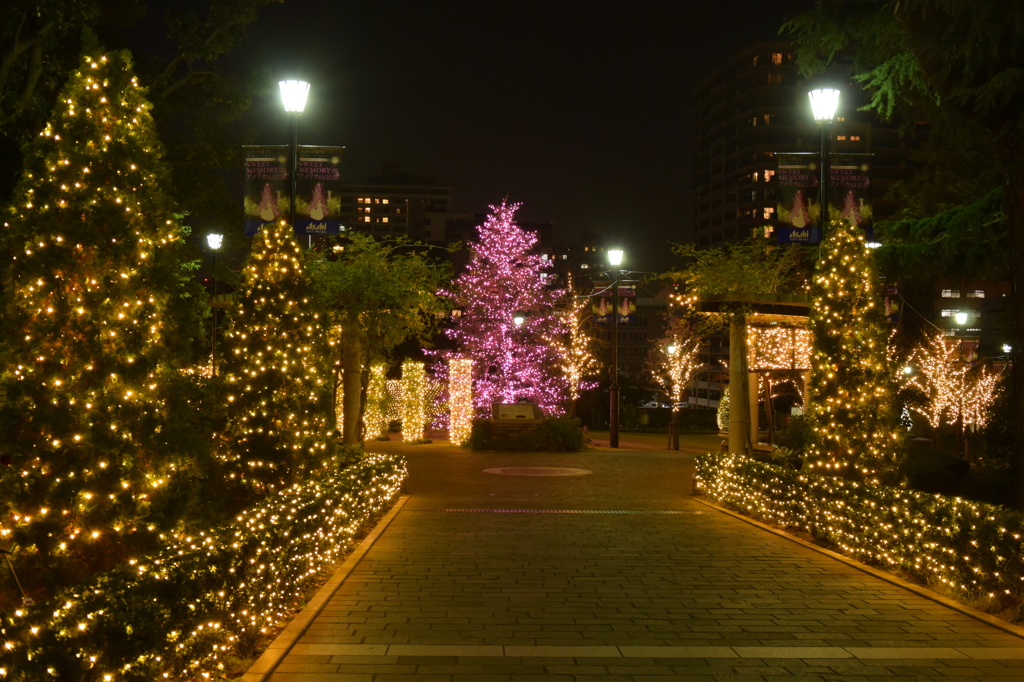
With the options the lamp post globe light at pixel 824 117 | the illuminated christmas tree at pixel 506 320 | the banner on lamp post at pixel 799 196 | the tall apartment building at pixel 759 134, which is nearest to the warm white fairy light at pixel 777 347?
the banner on lamp post at pixel 799 196

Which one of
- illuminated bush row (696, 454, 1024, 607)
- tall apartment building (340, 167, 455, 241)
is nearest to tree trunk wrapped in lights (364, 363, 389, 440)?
illuminated bush row (696, 454, 1024, 607)

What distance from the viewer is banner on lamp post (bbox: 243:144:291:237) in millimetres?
11992

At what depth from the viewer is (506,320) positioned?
125 feet

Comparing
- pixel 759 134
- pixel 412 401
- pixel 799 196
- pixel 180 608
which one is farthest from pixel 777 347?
pixel 759 134

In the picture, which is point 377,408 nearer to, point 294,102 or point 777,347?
point 777,347

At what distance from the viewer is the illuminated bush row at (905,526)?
717 centimetres

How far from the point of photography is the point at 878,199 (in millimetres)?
90875

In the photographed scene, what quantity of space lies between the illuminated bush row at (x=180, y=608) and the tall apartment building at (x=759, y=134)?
9435 cm

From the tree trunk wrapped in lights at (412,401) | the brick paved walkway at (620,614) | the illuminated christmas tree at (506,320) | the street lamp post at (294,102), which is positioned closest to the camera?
→ the brick paved walkway at (620,614)

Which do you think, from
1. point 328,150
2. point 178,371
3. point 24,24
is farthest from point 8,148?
point 178,371

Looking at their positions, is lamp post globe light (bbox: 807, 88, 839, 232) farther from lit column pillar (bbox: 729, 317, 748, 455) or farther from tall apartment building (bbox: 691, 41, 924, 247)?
tall apartment building (bbox: 691, 41, 924, 247)

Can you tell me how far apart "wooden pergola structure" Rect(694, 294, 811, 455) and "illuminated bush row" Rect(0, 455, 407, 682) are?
1083 centimetres

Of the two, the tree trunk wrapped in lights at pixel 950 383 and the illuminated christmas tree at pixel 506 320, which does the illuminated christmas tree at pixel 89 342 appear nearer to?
the tree trunk wrapped in lights at pixel 950 383

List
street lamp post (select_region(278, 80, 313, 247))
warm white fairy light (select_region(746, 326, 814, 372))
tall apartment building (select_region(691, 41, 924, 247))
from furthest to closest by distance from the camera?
tall apartment building (select_region(691, 41, 924, 247)) → warm white fairy light (select_region(746, 326, 814, 372)) → street lamp post (select_region(278, 80, 313, 247))
